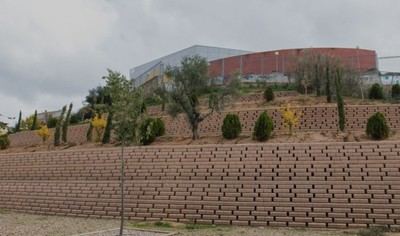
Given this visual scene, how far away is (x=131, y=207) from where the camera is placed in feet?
33.2

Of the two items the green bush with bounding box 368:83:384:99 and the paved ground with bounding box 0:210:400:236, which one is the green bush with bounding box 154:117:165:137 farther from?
the green bush with bounding box 368:83:384:99

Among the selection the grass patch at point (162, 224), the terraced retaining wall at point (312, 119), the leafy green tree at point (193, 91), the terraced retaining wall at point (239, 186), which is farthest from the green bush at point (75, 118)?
the grass patch at point (162, 224)

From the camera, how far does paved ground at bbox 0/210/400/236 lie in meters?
7.89

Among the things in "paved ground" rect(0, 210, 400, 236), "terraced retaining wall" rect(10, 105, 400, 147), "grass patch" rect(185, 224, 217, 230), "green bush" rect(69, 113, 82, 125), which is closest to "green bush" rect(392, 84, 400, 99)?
"terraced retaining wall" rect(10, 105, 400, 147)

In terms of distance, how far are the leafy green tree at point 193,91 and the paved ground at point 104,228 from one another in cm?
773

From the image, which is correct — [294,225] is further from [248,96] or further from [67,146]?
[248,96]

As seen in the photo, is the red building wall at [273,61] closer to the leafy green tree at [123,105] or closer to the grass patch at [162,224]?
the grass patch at [162,224]

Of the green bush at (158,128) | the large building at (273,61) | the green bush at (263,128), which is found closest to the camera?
the green bush at (263,128)

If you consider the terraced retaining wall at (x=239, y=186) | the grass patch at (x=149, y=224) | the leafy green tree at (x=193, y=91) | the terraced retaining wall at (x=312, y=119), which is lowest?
the grass patch at (x=149, y=224)

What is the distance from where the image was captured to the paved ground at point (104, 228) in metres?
7.89

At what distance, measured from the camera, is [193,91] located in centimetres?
1728

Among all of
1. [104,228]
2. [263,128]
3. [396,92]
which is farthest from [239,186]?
[396,92]

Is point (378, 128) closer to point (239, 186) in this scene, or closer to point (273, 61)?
point (239, 186)

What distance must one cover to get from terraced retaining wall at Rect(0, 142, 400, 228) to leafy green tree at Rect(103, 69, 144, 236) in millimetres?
2331
